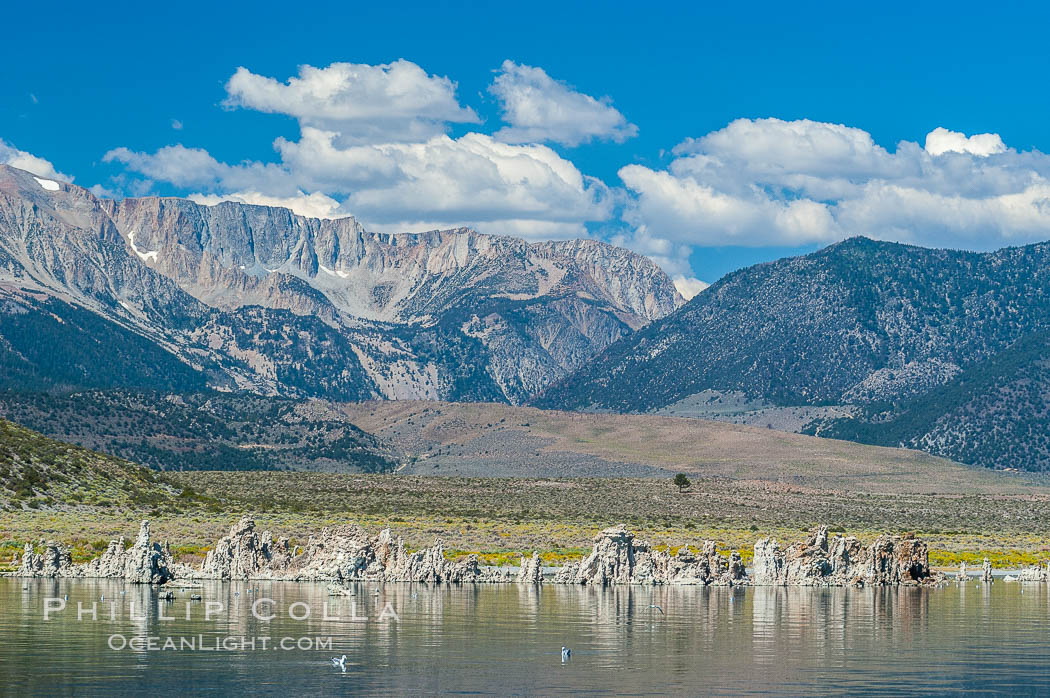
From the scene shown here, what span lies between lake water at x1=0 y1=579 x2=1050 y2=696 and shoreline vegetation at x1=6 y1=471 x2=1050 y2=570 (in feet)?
51.7

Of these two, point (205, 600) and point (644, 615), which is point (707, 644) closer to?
point (644, 615)

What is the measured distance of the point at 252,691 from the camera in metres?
42.2

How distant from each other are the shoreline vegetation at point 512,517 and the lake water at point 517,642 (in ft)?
51.7

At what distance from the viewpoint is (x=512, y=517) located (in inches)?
5103

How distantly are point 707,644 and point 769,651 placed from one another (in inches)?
93.3

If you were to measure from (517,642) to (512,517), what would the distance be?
77.0m

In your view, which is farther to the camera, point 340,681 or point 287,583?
point 287,583

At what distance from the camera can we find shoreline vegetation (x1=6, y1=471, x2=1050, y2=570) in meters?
95.6

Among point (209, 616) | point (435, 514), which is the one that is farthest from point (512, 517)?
point (209, 616)

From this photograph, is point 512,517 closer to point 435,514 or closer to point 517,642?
point 435,514

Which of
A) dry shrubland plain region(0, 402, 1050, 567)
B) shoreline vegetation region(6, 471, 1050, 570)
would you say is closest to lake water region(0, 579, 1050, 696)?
shoreline vegetation region(6, 471, 1050, 570)

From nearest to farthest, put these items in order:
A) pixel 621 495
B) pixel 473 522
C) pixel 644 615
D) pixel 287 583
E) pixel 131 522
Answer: pixel 644 615 < pixel 287 583 < pixel 131 522 < pixel 473 522 < pixel 621 495

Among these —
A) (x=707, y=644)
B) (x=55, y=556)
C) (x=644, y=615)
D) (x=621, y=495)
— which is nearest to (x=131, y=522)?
(x=55, y=556)

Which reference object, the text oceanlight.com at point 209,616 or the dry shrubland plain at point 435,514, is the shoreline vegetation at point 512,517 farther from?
the text oceanlight.com at point 209,616
